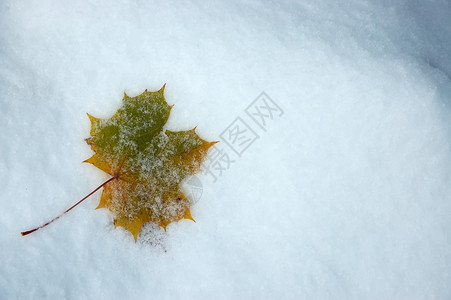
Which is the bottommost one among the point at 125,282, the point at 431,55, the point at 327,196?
the point at 125,282

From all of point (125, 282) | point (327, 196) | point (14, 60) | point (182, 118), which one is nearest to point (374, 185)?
point (327, 196)

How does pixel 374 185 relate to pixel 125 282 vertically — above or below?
above

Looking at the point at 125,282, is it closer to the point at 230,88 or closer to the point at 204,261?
the point at 204,261
